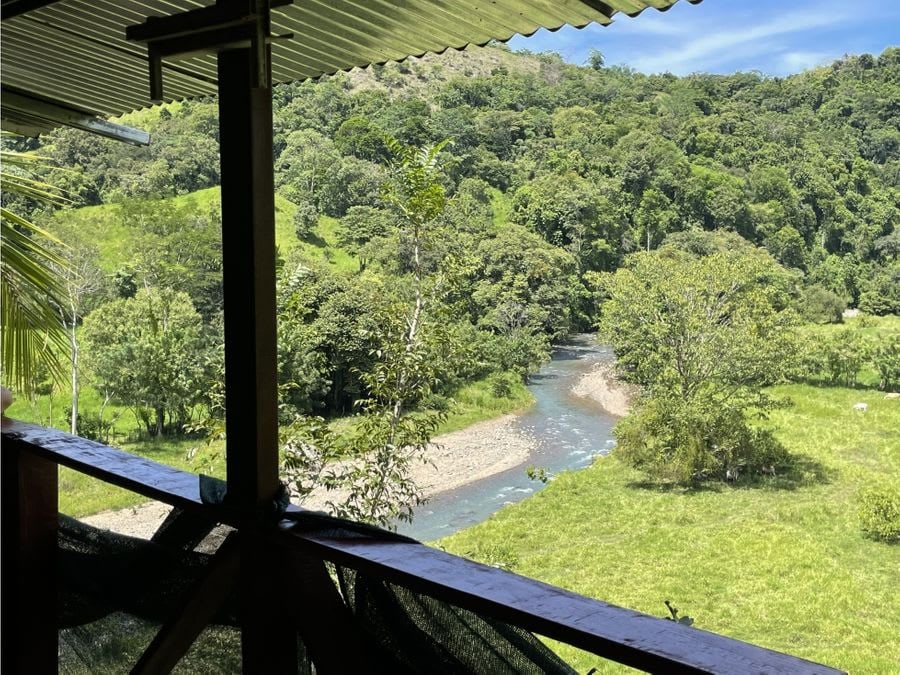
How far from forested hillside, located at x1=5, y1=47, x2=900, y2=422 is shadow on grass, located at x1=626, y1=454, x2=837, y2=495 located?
3.35 metres

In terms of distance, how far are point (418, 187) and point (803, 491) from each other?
915 cm

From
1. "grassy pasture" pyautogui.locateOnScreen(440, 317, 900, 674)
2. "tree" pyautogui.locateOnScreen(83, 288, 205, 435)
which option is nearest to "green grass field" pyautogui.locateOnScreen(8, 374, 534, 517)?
"tree" pyautogui.locateOnScreen(83, 288, 205, 435)

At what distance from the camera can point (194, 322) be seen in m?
13.0

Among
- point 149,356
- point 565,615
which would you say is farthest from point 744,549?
point 565,615

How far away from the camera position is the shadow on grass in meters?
11.4

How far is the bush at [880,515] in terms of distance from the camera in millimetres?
10016

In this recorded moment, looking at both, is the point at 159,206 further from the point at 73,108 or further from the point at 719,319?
the point at 73,108

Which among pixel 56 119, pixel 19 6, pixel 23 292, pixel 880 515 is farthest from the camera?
pixel 880 515

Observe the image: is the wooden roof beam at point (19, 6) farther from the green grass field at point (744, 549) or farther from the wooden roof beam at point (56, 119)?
the green grass field at point (744, 549)

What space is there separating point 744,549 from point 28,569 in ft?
33.1

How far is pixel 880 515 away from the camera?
1009cm

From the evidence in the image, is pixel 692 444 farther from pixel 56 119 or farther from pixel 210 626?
pixel 210 626

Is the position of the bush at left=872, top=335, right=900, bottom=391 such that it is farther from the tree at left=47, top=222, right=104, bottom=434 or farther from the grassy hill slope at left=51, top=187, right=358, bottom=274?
the tree at left=47, top=222, right=104, bottom=434

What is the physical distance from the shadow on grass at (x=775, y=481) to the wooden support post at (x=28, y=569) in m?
11.0
